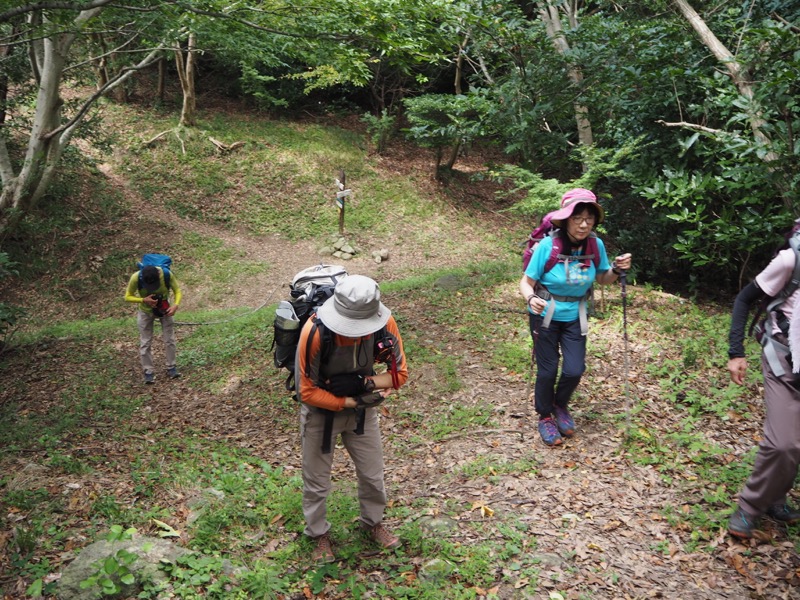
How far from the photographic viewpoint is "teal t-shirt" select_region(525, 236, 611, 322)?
449 centimetres

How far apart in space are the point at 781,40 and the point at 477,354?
4.83m

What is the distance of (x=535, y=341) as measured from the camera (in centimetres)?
488

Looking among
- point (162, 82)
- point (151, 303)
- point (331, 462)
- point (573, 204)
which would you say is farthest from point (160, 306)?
point (162, 82)

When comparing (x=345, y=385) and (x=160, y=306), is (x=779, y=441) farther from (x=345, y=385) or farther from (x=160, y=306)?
(x=160, y=306)

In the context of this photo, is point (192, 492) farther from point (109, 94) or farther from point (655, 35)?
point (109, 94)

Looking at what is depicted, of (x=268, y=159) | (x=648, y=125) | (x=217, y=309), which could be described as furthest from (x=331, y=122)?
(x=648, y=125)

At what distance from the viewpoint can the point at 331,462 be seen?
3709 millimetres

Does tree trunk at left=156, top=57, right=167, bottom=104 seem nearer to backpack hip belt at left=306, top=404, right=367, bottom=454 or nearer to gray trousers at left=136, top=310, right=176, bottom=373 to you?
gray trousers at left=136, top=310, right=176, bottom=373

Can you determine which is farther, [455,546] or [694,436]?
[694,436]

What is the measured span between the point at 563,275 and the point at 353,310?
80.6 inches

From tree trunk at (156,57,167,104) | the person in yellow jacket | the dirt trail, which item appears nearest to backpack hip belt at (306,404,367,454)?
the dirt trail

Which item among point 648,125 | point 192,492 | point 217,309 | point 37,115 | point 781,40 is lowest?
point 217,309

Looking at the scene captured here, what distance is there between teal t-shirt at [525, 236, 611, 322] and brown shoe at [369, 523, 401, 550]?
7.33 feet

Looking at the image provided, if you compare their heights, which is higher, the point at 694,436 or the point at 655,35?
the point at 655,35
